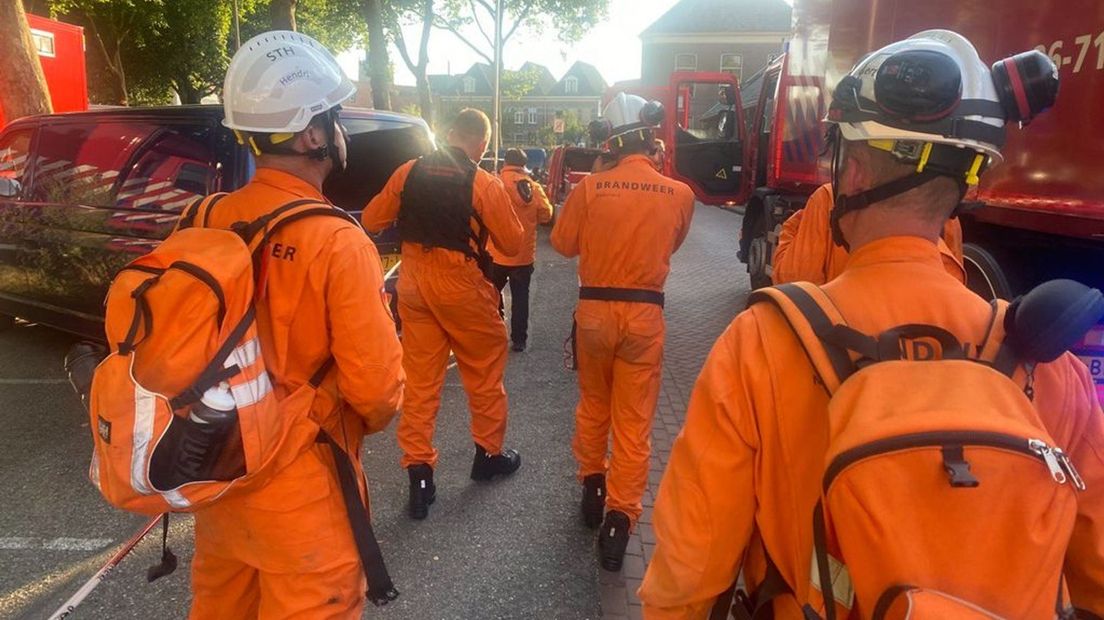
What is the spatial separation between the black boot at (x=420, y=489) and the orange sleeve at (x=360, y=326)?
1.81m

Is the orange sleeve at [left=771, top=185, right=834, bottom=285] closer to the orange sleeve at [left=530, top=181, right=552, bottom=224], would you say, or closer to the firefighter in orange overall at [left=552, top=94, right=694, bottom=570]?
the firefighter in orange overall at [left=552, top=94, right=694, bottom=570]

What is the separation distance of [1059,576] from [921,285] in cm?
44

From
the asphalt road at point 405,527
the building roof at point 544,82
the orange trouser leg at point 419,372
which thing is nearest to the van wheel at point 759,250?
the asphalt road at point 405,527

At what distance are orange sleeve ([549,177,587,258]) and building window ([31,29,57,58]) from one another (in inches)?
437

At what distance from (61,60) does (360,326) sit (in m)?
12.5

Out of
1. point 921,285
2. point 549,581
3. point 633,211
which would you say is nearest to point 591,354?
point 633,211

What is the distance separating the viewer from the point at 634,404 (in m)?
3.43

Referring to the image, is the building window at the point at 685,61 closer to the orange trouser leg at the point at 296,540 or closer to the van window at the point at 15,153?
the van window at the point at 15,153

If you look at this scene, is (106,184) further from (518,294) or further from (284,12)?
(284,12)

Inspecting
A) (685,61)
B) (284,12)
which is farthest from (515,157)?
(685,61)

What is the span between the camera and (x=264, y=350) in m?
1.81

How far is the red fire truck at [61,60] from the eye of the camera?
10.8m

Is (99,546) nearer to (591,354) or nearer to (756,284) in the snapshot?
(591,354)

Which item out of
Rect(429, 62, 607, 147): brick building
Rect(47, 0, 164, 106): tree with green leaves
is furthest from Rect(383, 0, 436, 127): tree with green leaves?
Rect(429, 62, 607, 147): brick building
